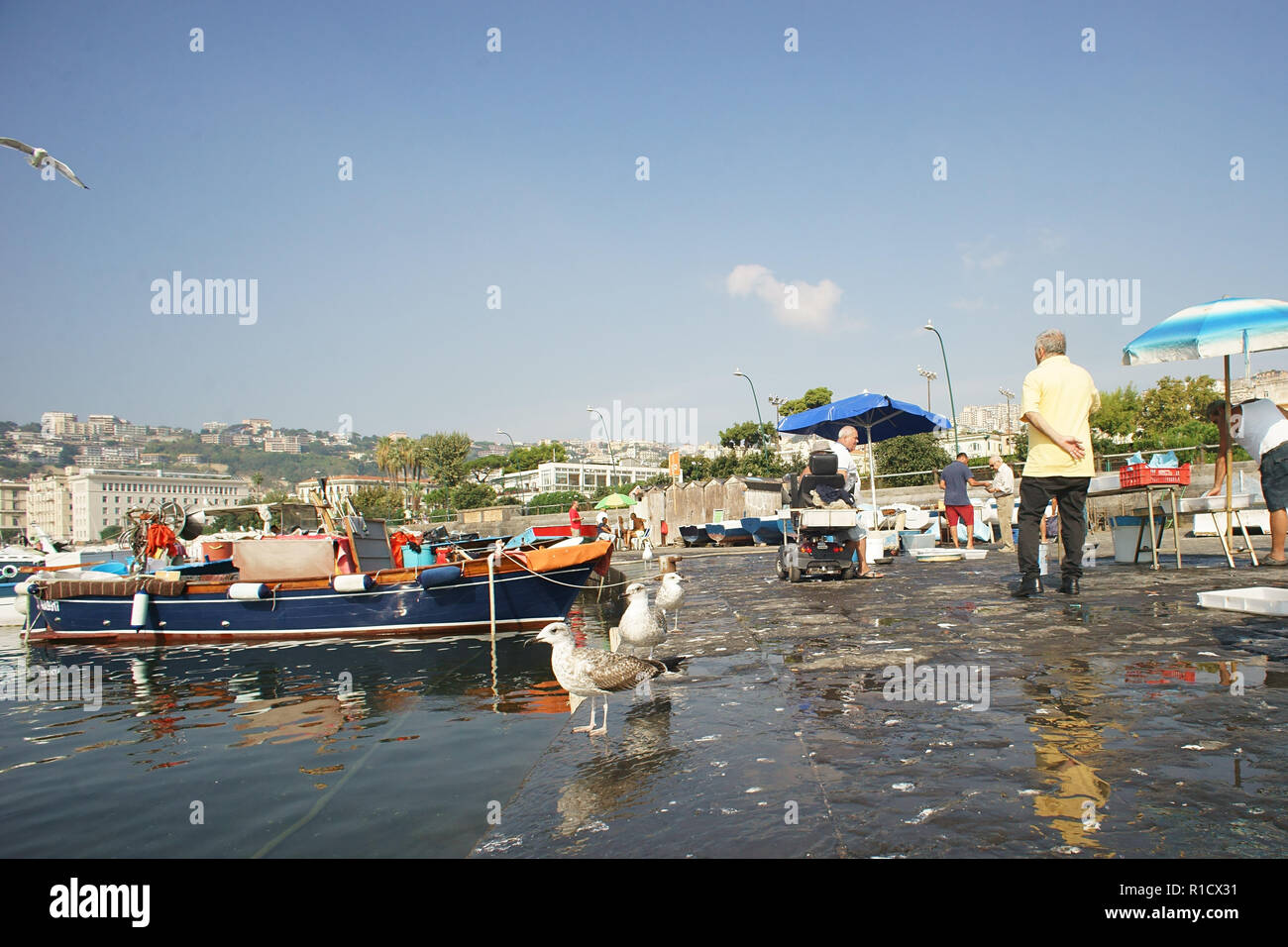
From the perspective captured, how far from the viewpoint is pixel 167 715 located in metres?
7.96

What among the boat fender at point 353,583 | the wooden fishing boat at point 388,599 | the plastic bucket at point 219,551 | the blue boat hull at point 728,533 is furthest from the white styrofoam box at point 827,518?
the blue boat hull at point 728,533

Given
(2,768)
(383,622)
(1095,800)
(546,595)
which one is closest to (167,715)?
(2,768)

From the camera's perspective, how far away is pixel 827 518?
885 cm

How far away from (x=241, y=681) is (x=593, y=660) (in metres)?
7.80

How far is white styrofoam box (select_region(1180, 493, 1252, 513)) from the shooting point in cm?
738

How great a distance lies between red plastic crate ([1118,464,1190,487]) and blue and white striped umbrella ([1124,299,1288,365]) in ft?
3.90

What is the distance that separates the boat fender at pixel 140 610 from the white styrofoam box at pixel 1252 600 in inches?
650

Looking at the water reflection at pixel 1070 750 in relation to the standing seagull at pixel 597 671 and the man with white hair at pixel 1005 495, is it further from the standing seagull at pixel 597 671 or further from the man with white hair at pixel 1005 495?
the man with white hair at pixel 1005 495

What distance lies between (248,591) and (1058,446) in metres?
12.9

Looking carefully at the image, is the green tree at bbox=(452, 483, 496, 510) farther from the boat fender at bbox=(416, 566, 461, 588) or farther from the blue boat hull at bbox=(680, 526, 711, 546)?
the boat fender at bbox=(416, 566, 461, 588)

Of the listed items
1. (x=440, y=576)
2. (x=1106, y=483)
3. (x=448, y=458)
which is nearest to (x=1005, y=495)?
(x=1106, y=483)

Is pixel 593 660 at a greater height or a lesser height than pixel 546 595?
greater

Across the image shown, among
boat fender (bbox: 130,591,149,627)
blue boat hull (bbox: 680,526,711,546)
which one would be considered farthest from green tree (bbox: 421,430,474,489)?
boat fender (bbox: 130,591,149,627)
